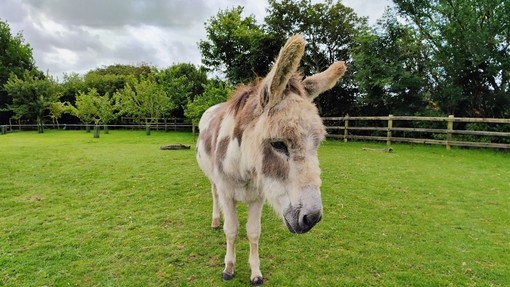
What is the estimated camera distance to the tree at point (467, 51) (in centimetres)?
1312

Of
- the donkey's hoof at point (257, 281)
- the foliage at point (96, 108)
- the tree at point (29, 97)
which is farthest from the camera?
the tree at point (29, 97)

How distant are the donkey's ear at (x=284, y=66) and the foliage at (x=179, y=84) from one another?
2538cm

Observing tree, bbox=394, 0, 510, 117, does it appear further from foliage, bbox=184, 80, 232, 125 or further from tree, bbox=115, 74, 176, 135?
tree, bbox=115, 74, 176, 135

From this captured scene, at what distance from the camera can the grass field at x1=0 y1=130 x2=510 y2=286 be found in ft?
11.3

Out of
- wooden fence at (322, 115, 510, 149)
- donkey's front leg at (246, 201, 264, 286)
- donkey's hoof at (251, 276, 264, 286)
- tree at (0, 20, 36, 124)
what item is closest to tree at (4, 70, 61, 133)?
tree at (0, 20, 36, 124)

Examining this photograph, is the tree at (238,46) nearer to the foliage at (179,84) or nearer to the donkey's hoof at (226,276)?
the foliage at (179,84)

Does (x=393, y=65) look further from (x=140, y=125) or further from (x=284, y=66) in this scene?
(x=140, y=125)

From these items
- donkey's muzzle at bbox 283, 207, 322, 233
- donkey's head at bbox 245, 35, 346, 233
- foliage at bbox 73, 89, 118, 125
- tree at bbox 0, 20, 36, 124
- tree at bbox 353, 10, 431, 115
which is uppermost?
tree at bbox 0, 20, 36, 124

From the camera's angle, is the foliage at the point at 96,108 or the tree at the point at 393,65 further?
the foliage at the point at 96,108

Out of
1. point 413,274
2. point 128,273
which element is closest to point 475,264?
point 413,274

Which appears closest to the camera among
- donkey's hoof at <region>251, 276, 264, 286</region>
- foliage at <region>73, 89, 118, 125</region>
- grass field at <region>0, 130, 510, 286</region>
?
donkey's hoof at <region>251, 276, 264, 286</region>

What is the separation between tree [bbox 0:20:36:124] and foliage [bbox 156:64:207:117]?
21.9 meters

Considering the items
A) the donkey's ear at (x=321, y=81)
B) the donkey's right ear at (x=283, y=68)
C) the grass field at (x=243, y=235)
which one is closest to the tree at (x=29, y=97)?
the grass field at (x=243, y=235)

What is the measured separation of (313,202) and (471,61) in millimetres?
16050
